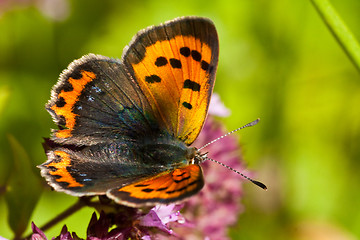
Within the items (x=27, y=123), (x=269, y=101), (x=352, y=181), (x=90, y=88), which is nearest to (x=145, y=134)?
(x=90, y=88)

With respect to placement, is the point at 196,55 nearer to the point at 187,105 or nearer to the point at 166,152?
the point at 187,105

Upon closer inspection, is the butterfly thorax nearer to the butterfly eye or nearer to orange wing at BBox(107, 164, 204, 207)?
the butterfly eye

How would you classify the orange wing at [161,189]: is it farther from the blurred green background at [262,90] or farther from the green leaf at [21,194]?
the blurred green background at [262,90]

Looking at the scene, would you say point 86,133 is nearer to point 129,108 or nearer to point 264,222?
point 129,108

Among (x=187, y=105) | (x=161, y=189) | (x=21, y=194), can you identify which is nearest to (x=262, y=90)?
(x=187, y=105)

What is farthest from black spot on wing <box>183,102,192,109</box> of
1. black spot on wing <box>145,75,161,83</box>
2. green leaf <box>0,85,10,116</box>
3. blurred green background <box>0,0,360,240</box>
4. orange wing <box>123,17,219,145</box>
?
blurred green background <box>0,0,360,240</box>

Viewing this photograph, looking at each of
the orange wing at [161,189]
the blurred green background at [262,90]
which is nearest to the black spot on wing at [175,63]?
the orange wing at [161,189]
